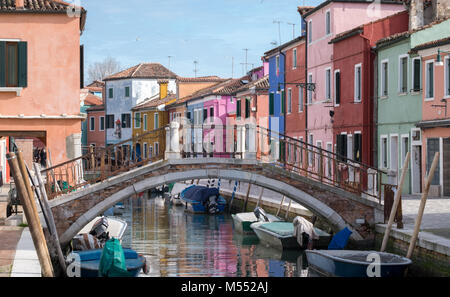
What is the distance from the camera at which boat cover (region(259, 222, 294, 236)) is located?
61.2 ft

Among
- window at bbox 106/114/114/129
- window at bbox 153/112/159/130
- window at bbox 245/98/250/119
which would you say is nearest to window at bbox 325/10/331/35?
window at bbox 245/98/250/119

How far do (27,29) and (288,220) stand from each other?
825 cm

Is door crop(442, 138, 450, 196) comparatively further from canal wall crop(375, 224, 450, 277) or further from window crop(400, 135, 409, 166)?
canal wall crop(375, 224, 450, 277)

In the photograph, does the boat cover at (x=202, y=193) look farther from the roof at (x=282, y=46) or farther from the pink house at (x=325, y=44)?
the roof at (x=282, y=46)

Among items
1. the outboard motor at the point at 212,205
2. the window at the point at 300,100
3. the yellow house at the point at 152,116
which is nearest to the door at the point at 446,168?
the outboard motor at the point at 212,205

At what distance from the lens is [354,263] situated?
13508mm

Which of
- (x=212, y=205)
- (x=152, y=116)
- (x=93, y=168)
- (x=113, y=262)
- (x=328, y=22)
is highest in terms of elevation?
(x=328, y=22)

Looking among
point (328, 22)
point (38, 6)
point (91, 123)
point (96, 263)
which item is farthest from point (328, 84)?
point (91, 123)

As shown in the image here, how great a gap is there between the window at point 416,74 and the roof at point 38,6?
8686mm

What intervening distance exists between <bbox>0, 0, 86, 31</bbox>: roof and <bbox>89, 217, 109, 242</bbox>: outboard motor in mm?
4883

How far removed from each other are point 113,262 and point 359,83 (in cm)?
1346

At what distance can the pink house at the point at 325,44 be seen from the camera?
86.4 feet

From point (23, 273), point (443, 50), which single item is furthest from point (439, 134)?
point (23, 273)

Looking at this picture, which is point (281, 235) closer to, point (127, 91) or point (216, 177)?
point (216, 177)
